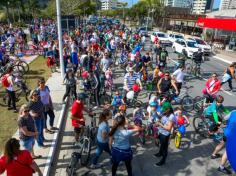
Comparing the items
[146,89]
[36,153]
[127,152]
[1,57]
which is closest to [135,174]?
[127,152]

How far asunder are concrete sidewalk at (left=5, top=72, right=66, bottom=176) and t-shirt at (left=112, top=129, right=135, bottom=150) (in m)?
2.08

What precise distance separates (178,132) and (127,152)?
9.60 ft

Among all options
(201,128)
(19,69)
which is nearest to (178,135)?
(201,128)

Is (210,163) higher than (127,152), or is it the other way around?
(127,152)

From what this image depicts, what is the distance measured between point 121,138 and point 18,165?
204cm

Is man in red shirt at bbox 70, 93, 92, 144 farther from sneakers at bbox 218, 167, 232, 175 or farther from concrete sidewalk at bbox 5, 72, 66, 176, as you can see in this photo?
sneakers at bbox 218, 167, 232, 175

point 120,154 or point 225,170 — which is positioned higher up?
point 120,154

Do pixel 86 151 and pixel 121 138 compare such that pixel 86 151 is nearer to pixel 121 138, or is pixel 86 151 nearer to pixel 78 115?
pixel 78 115

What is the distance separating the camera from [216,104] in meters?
8.04

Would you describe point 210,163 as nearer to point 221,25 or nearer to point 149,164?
point 149,164

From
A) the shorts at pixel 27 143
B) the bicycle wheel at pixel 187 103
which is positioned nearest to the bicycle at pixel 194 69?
the bicycle wheel at pixel 187 103

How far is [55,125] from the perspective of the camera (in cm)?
867

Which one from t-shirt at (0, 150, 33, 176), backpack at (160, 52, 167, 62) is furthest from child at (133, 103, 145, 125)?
backpack at (160, 52, 167, 62)

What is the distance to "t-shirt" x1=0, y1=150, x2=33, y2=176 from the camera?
4.19 meters
